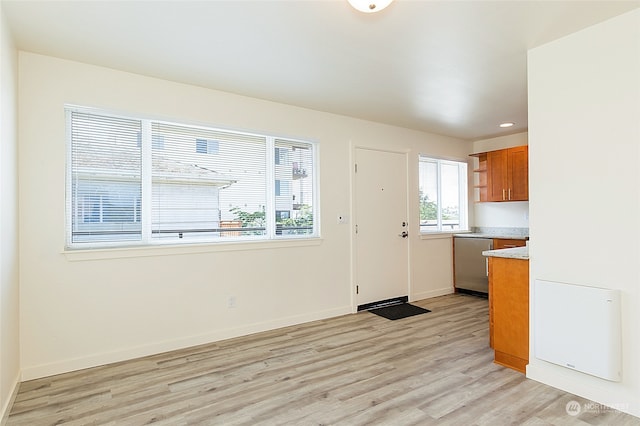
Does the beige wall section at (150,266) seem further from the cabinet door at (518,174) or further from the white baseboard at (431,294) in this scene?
the cabinet door at (518,174)

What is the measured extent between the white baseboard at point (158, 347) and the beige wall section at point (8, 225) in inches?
7.1

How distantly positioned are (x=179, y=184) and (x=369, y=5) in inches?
89.6

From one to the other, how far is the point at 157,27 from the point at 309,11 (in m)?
0.98

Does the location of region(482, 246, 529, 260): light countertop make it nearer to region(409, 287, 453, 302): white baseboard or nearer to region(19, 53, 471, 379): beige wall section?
region(19, 53, 471, 379): beige wall section

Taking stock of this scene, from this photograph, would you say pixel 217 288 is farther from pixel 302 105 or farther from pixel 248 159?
pixel 302 105

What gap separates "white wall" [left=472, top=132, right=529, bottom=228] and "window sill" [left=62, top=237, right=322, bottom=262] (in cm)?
310

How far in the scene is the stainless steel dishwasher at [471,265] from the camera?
4.94 meters

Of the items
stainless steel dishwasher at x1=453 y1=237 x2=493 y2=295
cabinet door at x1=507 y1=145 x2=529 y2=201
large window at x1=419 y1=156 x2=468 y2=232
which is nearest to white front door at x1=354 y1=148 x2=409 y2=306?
large window at x1=419 y1=156 x2=468 y2=232

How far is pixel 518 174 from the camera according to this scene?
4.90 m

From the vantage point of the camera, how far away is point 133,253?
3.01 metres

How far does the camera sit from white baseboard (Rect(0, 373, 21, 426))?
2041 millimetres

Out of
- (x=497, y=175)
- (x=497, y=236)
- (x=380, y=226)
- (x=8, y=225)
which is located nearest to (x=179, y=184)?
(x=8, y=225)

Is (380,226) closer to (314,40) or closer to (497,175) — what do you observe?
(497,175)

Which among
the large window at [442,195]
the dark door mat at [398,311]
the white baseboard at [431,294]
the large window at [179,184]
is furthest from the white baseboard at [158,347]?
the large window at [442,195]
